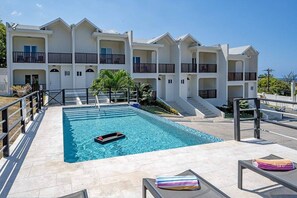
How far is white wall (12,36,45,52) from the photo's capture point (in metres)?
21.5

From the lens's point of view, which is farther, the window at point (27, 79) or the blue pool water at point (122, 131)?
the window at point (27, 79)

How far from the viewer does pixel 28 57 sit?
20.6 metres

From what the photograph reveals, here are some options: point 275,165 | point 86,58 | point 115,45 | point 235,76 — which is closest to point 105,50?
point 115,45

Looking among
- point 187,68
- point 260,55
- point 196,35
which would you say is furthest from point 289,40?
point 187,68

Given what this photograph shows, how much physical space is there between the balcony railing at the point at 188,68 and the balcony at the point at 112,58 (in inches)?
281

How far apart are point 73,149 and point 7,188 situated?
344 cm

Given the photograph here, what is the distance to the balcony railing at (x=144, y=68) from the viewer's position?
24.2m

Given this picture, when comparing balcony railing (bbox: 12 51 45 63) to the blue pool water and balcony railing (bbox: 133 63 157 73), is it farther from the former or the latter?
the blue pool water

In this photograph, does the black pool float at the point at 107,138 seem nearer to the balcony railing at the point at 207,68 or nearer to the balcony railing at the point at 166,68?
the balcony railing at the point at 166,68

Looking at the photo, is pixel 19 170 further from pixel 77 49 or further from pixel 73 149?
pixel 77 49

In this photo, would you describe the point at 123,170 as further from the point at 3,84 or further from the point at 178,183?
the point at 3,84

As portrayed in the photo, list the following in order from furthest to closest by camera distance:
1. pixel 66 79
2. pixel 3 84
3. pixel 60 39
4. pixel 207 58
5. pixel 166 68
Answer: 1. pixel 207 58
2. pixel 166 68
3. pixel 60 39
4. pixel 66 79
5. pixel 3 84

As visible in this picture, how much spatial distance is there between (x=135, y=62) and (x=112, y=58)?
3136mm

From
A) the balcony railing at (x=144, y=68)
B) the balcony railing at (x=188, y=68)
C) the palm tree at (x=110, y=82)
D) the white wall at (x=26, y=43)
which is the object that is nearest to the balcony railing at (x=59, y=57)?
the white wall at (x=26, y=43)
